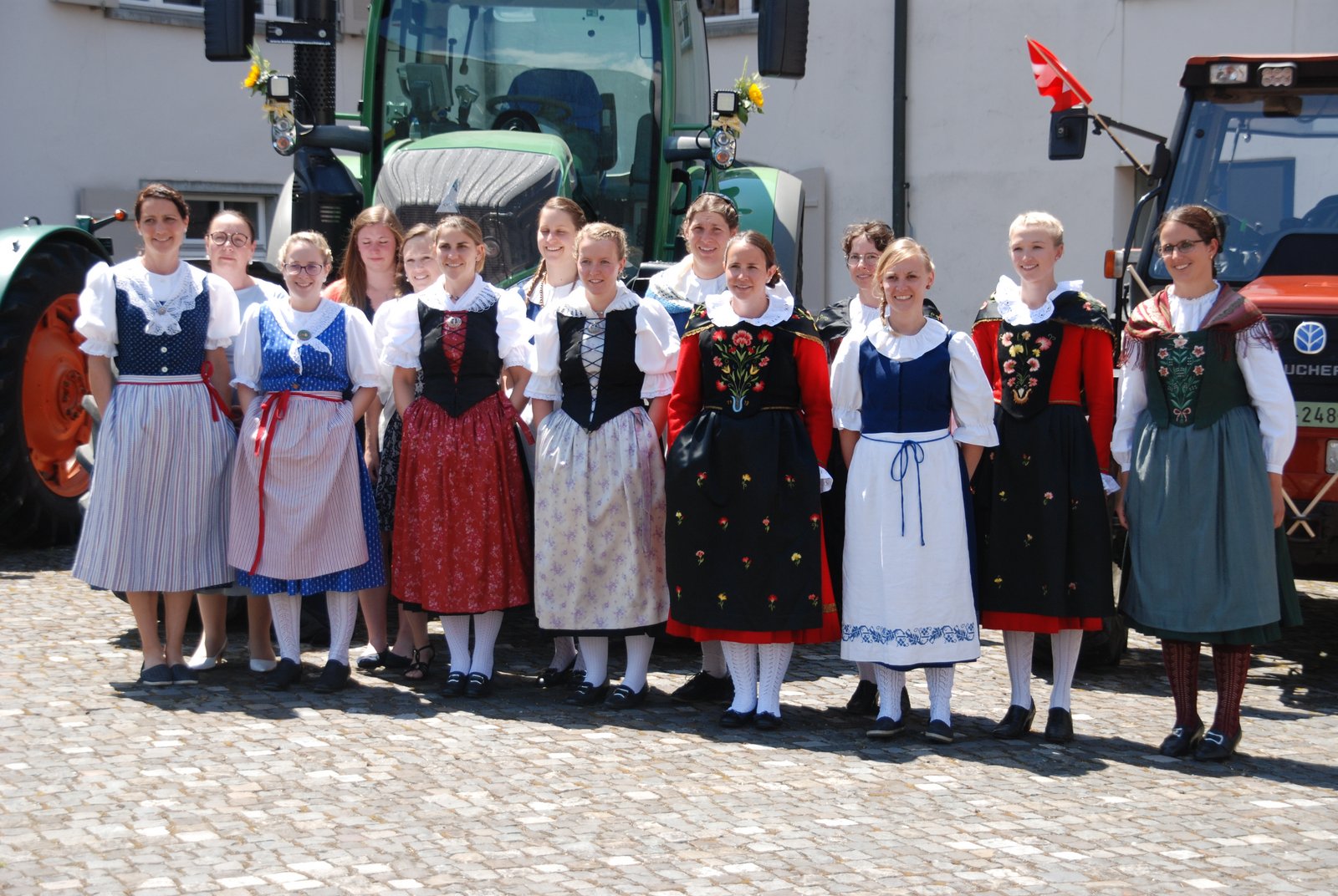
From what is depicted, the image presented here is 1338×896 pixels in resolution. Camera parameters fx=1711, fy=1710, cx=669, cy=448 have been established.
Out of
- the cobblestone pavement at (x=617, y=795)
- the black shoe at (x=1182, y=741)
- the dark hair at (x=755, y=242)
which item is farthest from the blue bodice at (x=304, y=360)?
the black shoe at (x=1182, y=741)

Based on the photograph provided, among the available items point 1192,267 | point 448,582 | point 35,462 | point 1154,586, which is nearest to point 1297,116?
point 1192,267

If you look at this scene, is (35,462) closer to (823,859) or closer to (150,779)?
(150,779)

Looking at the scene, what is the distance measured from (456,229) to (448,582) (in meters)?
1.33

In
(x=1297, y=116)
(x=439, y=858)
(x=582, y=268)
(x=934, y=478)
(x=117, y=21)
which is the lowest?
(x=439, y=858)

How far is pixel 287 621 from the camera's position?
257 inches

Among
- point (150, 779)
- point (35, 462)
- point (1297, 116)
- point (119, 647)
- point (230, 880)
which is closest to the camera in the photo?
point (230, 880)

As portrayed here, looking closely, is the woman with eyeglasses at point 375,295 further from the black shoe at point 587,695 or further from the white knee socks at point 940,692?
the white knee socks at point 940,692

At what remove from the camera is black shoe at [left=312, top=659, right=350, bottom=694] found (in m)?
6.36

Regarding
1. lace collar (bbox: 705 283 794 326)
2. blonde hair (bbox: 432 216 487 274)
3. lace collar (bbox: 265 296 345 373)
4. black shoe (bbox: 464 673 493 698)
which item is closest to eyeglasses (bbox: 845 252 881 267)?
lace collar (bbox: 705 283 794 326)

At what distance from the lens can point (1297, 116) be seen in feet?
25.3

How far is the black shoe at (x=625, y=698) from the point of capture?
6.22 metres

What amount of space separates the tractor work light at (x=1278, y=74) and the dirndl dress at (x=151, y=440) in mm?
4700

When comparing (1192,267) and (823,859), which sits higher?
(1192,267)

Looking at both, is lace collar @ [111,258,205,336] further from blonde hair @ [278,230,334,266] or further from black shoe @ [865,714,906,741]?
black shoe @ [865,714,906,741]
